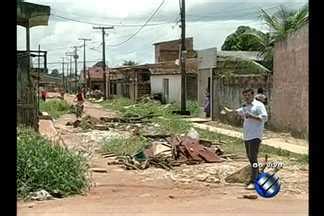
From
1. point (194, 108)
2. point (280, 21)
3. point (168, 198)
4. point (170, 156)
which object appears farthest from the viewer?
point (194, 108)

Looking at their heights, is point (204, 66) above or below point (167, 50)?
below

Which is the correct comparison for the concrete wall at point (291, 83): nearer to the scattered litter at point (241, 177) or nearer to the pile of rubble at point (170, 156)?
the pile of rubble at point (170, 156)

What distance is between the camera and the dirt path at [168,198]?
8.16 m

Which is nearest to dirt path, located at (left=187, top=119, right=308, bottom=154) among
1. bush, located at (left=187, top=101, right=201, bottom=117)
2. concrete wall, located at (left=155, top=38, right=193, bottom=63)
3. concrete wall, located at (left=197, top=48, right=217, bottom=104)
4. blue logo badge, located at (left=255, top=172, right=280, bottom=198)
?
blue logo badge, located at (left=255, top=172, right=280, bottom=198)

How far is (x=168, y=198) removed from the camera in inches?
371

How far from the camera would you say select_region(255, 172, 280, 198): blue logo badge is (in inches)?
371

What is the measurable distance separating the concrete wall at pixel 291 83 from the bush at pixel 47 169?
367 inches

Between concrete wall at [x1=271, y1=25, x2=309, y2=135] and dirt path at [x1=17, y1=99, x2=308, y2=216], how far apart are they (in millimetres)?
6436

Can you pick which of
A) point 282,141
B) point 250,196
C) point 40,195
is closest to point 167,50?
point 282,141

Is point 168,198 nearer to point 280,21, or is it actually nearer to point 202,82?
point 280,21

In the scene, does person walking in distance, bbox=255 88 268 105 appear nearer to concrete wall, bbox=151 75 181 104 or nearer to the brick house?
the brick house

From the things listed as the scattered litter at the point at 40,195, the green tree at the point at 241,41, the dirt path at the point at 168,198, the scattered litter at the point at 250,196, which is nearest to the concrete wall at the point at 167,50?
the green tree at the point at 241,41

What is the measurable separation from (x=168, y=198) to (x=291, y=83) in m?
11.4
